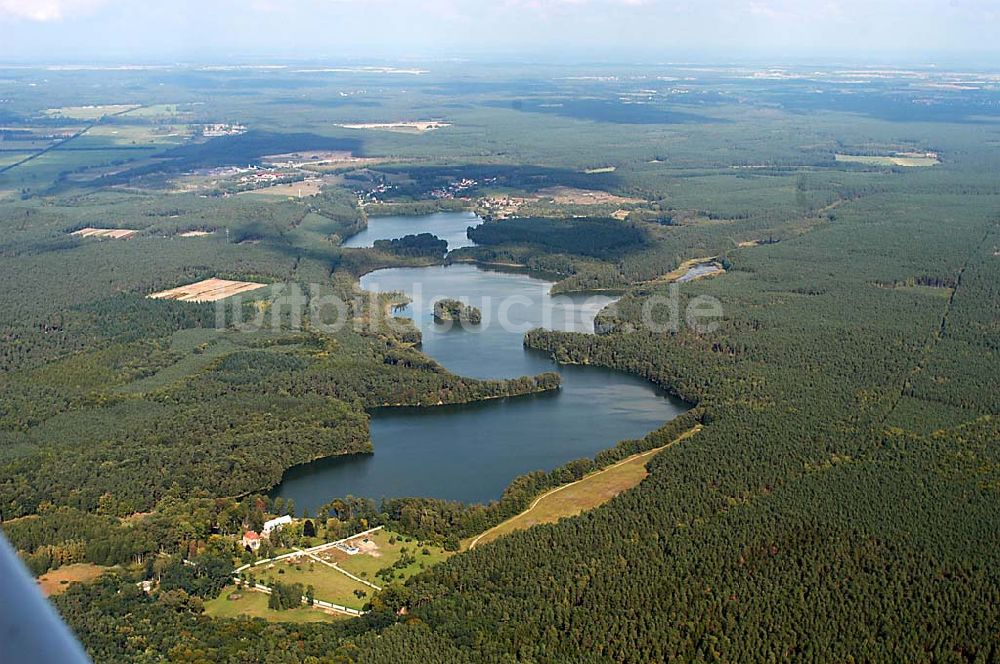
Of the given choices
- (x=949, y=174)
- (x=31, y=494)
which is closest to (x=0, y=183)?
(x=31, y=494)

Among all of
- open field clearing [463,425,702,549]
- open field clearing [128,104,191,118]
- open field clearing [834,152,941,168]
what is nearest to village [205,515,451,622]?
open field clearing [463,425,702,549]

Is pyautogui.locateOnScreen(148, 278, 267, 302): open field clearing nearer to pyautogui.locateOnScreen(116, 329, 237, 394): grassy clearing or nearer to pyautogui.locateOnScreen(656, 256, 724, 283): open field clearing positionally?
pyautogui.locateOnScreen(116, 329, 237, 394): grassy clearing

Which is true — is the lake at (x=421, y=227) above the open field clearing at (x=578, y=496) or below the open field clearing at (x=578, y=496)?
below

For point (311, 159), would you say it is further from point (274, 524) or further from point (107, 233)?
point (274, 524)

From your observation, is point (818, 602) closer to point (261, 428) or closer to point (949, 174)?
point (261, 428)

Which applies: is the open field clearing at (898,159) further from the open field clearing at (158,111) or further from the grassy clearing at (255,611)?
the grassy clearing at (255,611)

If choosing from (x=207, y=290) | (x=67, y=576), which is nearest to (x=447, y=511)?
(x=67, y=576)

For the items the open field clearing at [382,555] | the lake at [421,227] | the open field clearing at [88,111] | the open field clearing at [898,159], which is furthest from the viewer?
the open field clearing at [88,111]

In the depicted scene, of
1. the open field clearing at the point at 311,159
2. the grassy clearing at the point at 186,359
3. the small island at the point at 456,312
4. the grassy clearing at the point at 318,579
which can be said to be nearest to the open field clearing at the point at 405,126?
the open field clearing at the point at 311,159
